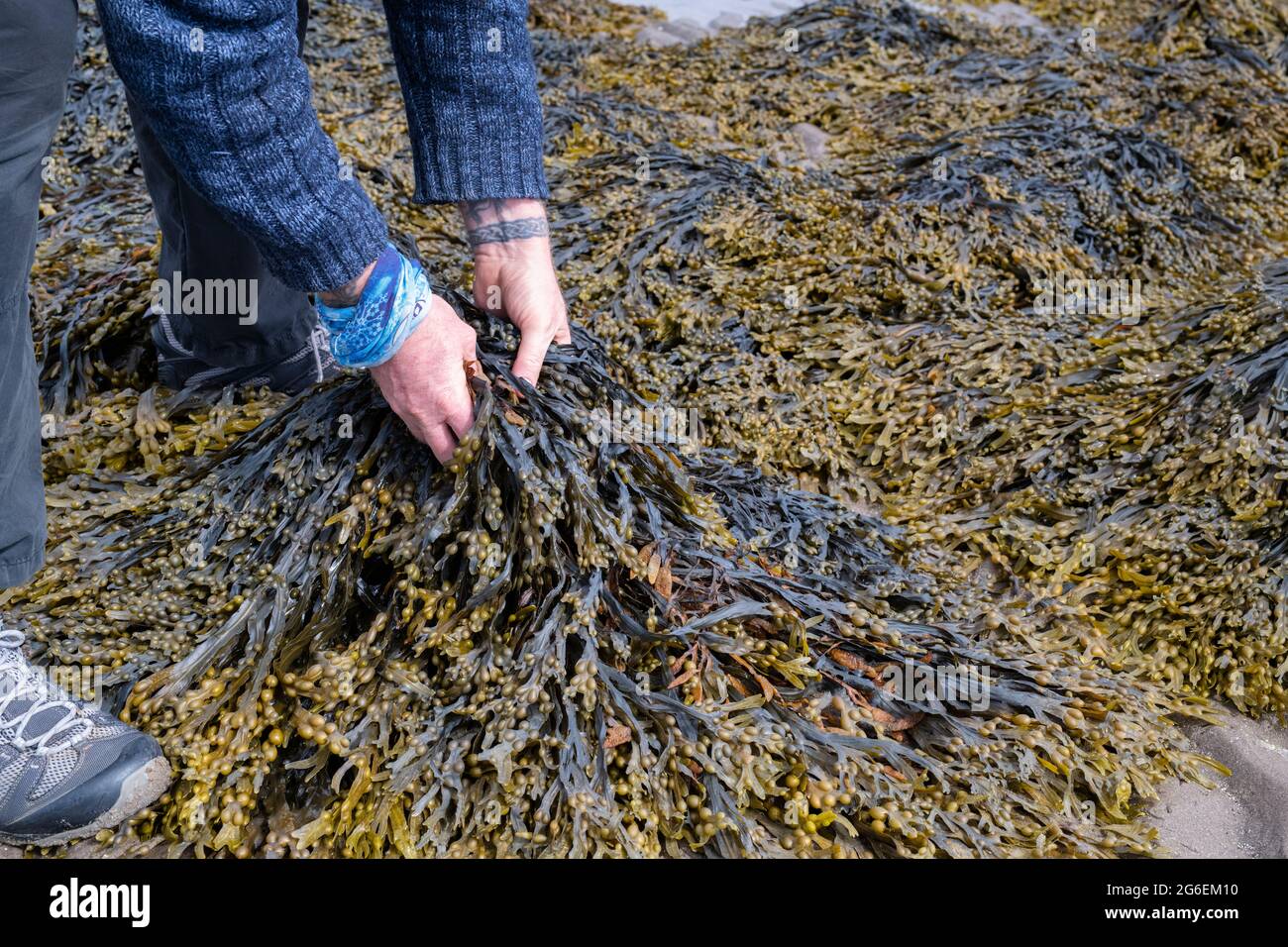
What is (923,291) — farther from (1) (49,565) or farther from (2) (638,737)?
(1) (49,565)

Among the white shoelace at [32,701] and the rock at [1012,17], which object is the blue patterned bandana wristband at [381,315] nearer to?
the white shoelace at [32,701]

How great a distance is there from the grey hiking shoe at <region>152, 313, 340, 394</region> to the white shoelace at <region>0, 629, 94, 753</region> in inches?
31.5

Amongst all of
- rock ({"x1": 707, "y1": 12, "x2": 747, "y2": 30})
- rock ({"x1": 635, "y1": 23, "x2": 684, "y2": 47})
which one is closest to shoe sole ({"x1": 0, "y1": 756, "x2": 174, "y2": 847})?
rock ({"x1": 635, "y1": 23, "x2": 684, "y2": 47})

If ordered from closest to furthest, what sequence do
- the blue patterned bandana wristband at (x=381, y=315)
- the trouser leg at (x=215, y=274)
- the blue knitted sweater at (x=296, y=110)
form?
the blue knitted sweater at (x=296, y=110) < the blue patterned bandana wristband at (x=381, y=315) < the trouser leg at (x=215, y=274)

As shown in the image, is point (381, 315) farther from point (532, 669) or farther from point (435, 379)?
point (532, 669)

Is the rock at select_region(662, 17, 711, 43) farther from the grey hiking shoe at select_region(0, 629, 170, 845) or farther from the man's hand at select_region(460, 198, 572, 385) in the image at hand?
the grey hiking shoe at select_region(0, 629, 170, 845)

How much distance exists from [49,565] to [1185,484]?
2514 millimetres

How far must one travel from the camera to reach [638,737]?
5.04 feet

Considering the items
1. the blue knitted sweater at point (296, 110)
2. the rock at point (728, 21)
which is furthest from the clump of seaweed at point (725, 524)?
the rock at point (728, 21)

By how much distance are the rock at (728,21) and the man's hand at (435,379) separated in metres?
4.21

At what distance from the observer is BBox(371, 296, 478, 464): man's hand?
1.45 m

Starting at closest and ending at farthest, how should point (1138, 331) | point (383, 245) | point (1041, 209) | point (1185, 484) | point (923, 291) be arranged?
point (383, 245), point (1185, 484), point (1138, 331), point (923, 291), point (1041, 209)

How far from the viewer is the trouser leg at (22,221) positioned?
1217 millimetres

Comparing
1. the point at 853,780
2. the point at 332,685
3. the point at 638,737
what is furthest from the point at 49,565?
the point at 853,780
